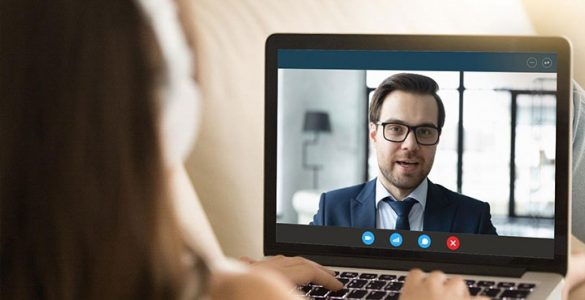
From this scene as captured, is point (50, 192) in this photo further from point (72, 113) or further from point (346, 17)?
point (346, 17)

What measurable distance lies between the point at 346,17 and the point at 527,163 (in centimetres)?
41

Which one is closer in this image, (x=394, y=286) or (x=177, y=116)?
(x=177, y=116)

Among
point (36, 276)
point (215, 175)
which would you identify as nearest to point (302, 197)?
point (215, 175)

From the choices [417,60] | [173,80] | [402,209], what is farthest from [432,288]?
[173,80]

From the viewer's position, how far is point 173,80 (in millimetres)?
608

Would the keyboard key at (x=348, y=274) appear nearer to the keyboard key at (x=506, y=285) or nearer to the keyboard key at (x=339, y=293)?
the keyboard key at (x=339, y=293)

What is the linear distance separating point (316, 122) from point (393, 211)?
161mm

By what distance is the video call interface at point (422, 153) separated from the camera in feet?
3.60

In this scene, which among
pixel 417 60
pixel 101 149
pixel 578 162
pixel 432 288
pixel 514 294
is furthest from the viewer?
pixel 578 162

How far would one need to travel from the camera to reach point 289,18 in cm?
137

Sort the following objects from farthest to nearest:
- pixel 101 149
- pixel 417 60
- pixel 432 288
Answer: pixel 417 60 < pixel 432 288 < pixel 101 149

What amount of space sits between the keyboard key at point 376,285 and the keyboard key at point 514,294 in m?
0.15

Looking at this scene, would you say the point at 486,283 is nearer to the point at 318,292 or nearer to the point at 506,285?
the point at 506,285

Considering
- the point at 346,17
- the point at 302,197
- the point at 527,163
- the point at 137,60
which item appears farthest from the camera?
the point at 346,17
